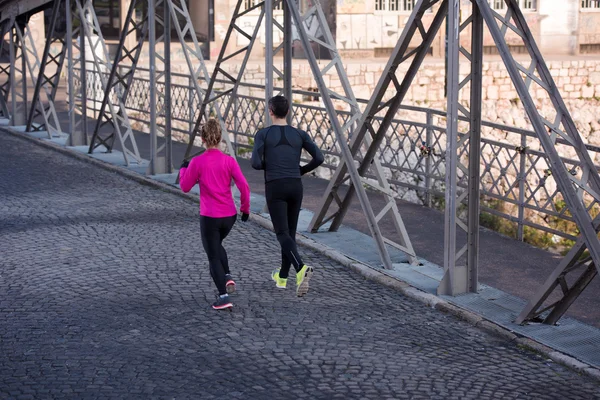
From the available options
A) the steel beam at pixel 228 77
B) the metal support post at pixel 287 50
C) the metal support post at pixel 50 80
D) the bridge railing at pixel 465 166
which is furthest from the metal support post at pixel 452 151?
the metal support post at pixel 50 80

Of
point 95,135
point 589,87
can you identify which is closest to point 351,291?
point 95,135

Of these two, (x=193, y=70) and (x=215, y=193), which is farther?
(x=193, y=70)

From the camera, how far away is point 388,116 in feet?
33.1

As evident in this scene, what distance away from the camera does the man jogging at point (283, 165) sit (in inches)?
348

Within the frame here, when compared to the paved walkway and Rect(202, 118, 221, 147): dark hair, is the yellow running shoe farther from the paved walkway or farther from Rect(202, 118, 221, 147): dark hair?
the paved walkway

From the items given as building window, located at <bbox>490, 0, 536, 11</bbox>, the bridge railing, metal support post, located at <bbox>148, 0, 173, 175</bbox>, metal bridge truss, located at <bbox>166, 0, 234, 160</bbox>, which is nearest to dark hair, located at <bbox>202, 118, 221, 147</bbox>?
the bridge railing

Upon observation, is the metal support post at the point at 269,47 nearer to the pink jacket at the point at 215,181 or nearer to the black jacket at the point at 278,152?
the black jacket at the point at 278,152

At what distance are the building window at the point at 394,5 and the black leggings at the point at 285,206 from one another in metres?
31.3

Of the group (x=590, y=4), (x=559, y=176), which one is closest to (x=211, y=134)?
(x=559, y=176)

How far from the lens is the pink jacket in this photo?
8.34m

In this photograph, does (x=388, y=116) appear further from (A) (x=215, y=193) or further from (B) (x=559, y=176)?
(B) (x=559, y=176)

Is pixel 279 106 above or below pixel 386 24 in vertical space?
below

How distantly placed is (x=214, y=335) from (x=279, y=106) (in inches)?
85.9

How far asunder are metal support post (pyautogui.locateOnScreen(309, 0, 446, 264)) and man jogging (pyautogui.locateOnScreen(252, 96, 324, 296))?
1.10 metres
